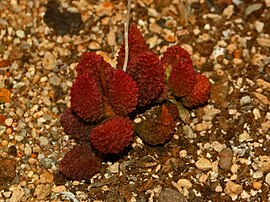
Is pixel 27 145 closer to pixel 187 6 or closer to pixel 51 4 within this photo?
pixel 51 4

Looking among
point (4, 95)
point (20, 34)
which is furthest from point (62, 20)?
point (4, 95)

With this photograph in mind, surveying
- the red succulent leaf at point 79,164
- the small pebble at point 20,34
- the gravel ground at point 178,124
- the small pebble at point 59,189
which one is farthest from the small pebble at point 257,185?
the small pebble at point 20,34

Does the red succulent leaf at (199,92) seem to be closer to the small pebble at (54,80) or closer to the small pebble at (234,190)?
the small pebble at (234,190)

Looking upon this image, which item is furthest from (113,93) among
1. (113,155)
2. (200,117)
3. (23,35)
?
(23,35)

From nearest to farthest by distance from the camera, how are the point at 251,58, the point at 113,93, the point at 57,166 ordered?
the point at 113,93
the point at 57,166
the point at 251,58

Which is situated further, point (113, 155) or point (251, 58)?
point (251, 58)

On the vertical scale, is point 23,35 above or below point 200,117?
above

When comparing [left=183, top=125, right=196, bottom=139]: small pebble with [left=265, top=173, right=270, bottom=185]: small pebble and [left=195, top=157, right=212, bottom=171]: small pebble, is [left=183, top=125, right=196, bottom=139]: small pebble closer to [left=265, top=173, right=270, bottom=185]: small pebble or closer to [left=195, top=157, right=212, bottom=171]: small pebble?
[left=195, top=157, right=212, bottom=171]: small pebble
